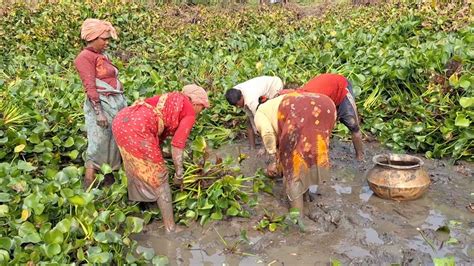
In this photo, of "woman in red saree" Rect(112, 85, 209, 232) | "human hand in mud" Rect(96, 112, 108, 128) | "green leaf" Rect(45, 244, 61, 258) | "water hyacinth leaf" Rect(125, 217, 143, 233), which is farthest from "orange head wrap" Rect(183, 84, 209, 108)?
"green leaf" Rect(45, 244, 61, 258)

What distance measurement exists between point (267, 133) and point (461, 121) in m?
2.45

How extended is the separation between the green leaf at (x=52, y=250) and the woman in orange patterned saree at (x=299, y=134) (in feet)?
5.54

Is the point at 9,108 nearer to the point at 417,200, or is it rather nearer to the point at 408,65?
the point at 417,200

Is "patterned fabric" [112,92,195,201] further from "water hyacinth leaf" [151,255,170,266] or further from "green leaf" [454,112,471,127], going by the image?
"green leaf" [454,112,471,127]

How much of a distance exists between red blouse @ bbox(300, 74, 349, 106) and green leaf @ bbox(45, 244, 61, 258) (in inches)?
103

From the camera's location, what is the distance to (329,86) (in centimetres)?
476

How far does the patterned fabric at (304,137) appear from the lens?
3.73 m

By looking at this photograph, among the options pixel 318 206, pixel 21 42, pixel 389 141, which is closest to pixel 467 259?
pixel 318 206

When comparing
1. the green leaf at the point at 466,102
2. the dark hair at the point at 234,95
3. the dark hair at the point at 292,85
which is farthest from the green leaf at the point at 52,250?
the green leaf at the point at 466,102

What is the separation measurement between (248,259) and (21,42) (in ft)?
23.0

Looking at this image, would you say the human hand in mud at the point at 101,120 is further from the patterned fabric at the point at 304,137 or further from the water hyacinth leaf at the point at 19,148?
the patterned fabric at the point at 304,137

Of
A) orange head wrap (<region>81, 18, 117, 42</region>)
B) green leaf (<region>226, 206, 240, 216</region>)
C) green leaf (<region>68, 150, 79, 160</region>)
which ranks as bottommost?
green leaf (<region>226, 206, 240, 216</region>)

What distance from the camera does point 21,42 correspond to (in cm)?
873

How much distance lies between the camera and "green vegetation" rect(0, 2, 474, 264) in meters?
3.43
